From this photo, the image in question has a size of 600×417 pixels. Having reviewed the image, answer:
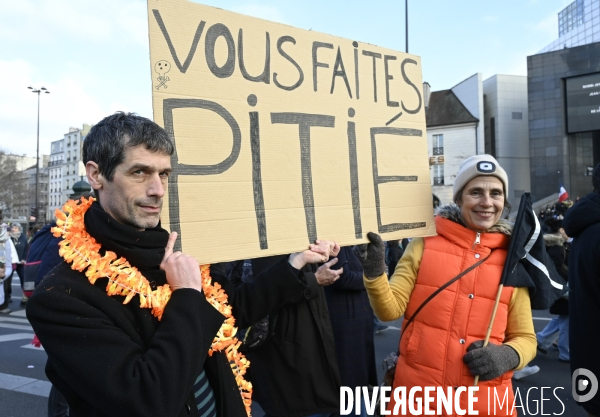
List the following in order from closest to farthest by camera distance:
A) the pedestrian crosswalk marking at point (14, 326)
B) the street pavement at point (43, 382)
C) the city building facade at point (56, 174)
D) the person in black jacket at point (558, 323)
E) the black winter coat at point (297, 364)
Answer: the black winter coat at point (297, 364)
the street pavement at point (43, 382)
the person in black jacket at point (558, 323)
the pedestrian crosswalk marking at point (14, 326)
the city building facade at point (56, 174)

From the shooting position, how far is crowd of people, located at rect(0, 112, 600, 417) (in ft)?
4.47

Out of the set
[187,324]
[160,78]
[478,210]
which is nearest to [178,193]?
[160,78]

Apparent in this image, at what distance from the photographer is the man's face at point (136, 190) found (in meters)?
1.54

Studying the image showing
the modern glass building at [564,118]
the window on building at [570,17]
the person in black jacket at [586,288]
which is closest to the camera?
the person in black jacket at [586,288]

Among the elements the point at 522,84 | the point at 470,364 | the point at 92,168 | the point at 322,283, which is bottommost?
the point at 470,364

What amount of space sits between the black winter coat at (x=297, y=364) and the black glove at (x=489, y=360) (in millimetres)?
947

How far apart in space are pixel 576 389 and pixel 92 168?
280 cm

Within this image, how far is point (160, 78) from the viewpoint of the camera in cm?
180

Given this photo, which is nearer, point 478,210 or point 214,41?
point 214,41

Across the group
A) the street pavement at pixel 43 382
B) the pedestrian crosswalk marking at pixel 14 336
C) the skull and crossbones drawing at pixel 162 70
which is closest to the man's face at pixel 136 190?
the skull and crossbones drawing at pixel 162 70

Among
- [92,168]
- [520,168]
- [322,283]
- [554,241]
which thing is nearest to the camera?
[92,168]

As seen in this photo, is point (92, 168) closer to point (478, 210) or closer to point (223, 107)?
point (223, 107)

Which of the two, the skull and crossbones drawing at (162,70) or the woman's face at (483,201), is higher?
the skull and crossbones drawing at (162,70)

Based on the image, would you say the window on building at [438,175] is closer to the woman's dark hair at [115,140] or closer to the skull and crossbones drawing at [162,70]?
the skull and crossbones drawing at [162,70]
